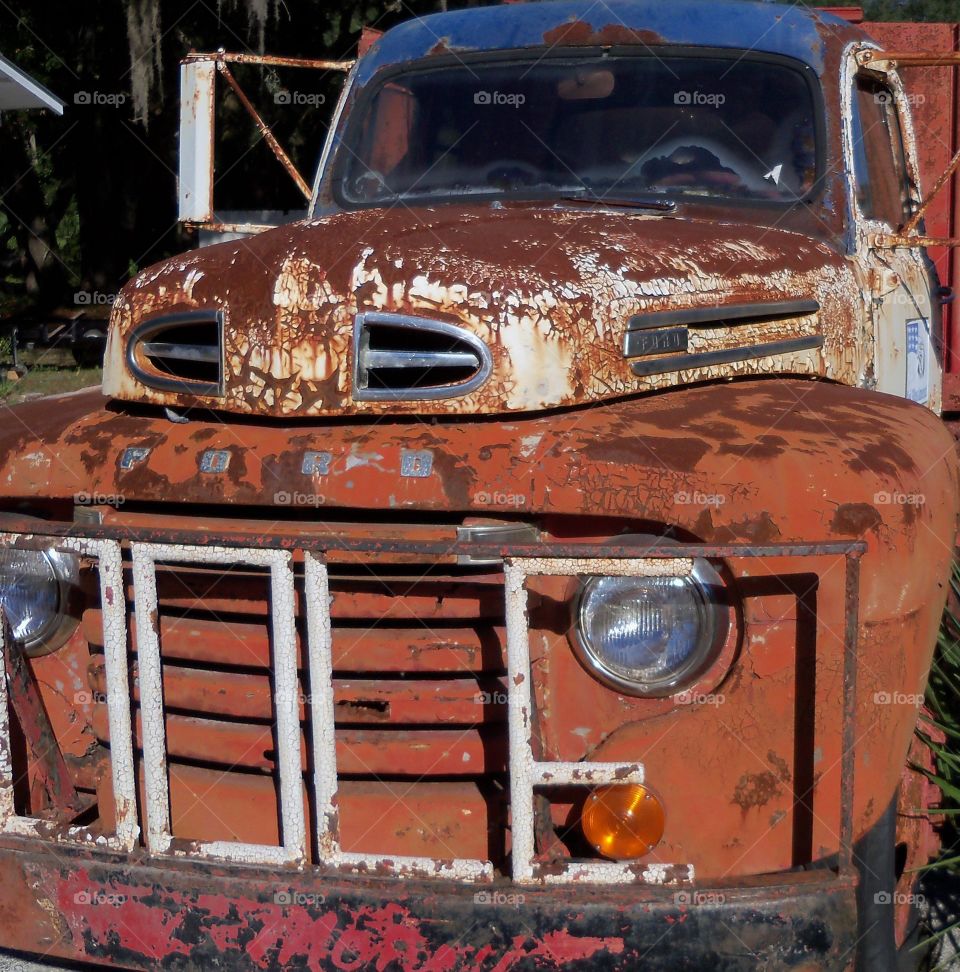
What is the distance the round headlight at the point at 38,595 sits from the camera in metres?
2.68

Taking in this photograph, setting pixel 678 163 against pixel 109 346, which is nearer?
pixel 109 346

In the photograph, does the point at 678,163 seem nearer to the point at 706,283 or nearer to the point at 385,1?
the point at 706,283

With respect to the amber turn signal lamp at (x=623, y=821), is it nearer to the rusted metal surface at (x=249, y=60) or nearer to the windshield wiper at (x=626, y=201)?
the windshield wiper at (x=626, y=201)

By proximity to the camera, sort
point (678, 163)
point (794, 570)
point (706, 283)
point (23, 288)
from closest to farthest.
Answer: point (794, 570), point (706, 283), point (678, 163), point (23, 288)

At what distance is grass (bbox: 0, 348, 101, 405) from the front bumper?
10.3 metres

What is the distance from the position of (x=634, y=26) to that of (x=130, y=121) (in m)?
13.7

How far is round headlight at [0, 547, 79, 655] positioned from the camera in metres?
2.68

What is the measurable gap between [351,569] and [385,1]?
1468 centimetres

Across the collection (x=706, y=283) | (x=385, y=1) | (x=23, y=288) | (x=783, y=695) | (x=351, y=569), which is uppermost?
(x=385, y=1)

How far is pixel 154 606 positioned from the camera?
231cm

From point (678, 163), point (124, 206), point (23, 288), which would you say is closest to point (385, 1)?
point (124, 206)

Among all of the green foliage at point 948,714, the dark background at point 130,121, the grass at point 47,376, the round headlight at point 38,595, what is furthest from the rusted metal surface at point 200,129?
the dark background at point 130,121

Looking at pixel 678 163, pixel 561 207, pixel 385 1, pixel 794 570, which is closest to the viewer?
pixel 794 570

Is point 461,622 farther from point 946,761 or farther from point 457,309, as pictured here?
point 946,761
